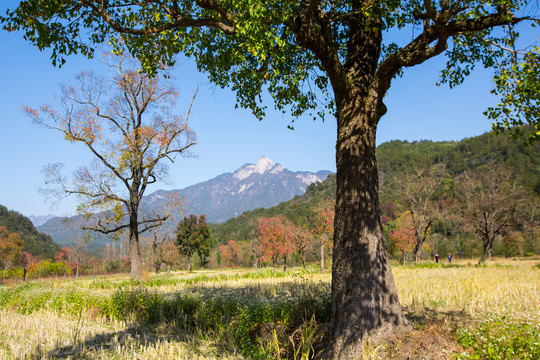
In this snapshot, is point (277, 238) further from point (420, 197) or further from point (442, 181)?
point (442, 181)

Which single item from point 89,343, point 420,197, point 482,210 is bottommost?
point 89,343

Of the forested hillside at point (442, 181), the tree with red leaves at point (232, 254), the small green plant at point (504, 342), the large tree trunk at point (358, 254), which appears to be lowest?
the tree with red leaves at point (232, 254)

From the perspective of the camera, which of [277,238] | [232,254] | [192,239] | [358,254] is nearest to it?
[358,254]

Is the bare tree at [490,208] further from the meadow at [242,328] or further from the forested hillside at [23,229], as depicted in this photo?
the forested hillside at [23,229]

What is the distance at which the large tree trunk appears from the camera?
4.80 m

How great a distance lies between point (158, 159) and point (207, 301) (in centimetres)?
1388

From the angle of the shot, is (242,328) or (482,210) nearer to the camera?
(242,328)

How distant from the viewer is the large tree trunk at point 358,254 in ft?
15.7

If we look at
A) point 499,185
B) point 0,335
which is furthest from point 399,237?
point 0,335

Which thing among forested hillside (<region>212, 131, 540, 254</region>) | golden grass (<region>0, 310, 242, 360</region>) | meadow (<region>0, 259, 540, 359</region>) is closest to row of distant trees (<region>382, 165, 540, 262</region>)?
forested hillside (<region>212, 131, 540, 254</region>)

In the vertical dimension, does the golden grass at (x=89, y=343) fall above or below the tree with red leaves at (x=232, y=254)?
above

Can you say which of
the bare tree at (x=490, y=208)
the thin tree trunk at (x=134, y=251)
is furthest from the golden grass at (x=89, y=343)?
the bare tree at (x=490, y=208)

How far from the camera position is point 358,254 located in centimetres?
513

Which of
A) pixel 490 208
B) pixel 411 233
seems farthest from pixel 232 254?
pixel 490 208
